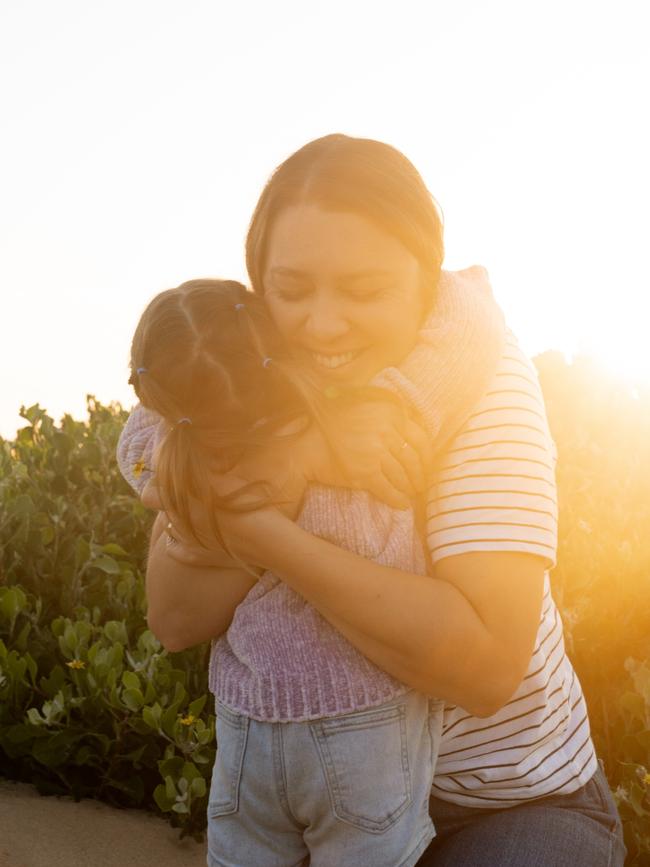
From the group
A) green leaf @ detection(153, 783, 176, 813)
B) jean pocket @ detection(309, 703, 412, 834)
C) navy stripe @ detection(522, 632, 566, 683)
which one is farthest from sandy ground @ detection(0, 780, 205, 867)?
navy stripe @ detection(522, 632, 566, 683)

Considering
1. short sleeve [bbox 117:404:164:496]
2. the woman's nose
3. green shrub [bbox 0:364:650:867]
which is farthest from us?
green shrub [bbox 0:364:650:867]

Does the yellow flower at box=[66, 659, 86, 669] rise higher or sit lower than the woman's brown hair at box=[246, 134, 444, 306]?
lower

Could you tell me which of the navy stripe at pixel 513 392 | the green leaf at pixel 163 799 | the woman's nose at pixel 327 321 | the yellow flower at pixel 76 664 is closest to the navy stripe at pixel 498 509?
the navy stripe at pixel 513 392

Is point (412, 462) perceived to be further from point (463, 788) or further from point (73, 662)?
point (73, 662)

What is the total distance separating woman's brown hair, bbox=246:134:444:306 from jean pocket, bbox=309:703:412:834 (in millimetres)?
975

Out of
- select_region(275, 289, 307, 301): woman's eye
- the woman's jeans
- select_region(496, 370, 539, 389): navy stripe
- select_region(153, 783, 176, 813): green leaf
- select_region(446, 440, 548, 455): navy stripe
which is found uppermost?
A: select_region(275, 289, 307, 301): woman's eye

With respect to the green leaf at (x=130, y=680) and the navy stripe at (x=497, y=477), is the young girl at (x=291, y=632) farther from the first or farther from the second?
the green leaf at (x=130, y=680)

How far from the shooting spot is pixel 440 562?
7.17 ft

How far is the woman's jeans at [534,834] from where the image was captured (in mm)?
2316

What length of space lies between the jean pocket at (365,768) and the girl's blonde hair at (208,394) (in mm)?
509

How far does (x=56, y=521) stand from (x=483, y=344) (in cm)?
301

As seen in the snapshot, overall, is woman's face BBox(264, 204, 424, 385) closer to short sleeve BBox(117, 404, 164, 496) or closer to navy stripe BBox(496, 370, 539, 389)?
navy stripe BBox(496, 370, 539, 389)

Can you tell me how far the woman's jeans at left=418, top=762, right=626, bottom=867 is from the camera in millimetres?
2316

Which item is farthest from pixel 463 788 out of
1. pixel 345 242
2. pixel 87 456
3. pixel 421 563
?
pixel 87 456
